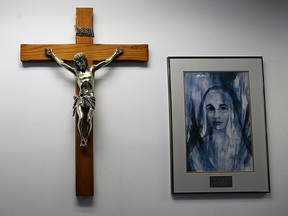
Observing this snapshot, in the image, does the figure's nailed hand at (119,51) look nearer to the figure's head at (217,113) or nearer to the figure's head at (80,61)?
the figure's head at (80,61)

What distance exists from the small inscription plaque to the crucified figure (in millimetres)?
688

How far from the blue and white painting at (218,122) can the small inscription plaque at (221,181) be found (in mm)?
38

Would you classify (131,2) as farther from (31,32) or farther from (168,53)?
(31,32)

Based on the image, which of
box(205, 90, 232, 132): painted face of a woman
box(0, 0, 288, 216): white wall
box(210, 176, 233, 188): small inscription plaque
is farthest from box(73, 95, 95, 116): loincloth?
box(210, 176, 233, 188): small inscription plaque

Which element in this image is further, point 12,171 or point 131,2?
point 131,2

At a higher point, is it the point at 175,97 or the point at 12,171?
the point at 175,97

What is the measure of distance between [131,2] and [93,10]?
22 centimetres

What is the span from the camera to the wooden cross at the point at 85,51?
5.93ft

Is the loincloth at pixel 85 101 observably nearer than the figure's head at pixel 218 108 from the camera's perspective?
Yes

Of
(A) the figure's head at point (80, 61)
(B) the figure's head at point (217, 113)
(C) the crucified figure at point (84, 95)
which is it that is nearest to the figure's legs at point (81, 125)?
(C) the crucified figure at point (84, 95)

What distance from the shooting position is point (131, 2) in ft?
6.42

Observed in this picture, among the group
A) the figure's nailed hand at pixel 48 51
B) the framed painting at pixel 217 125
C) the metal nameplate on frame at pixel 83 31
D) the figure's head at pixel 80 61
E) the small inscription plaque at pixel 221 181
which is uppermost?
the metal nameplate on frame at pixel 83 31

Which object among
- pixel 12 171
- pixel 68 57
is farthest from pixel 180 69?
pixel 12 171

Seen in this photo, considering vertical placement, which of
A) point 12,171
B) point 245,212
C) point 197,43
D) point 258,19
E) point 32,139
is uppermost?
point 258,19
